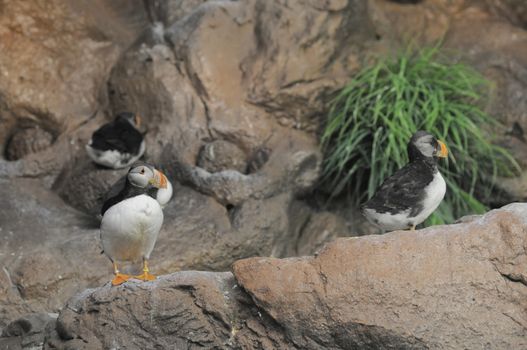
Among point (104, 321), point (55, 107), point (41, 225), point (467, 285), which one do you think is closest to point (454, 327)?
point (467, 285)

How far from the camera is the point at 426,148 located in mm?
5465

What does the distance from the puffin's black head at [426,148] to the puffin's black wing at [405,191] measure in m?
0.07

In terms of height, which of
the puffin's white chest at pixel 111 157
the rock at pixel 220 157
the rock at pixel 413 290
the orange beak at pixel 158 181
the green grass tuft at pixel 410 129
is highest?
the orange beak at pixel 158 181

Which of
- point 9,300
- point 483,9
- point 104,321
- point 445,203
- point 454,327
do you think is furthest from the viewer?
point 483,9

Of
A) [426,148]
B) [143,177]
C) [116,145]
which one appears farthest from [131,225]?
[116,145]

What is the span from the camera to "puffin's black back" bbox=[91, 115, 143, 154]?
7.05m

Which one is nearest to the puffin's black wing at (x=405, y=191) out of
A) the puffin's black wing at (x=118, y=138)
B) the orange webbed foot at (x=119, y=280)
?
the orange webbed foot at (x=119, y=280)

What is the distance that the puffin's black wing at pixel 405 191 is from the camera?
5.24 m

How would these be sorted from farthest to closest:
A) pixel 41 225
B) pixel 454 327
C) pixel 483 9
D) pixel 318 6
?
pixel 483 9 < pixel 318 6 < pixel 41 225 < pixel 454 327

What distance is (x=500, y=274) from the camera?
13.8ft

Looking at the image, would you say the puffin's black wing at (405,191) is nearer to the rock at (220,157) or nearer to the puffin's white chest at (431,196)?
the puffin's white chest at (431,196)

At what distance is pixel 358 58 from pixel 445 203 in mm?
1480

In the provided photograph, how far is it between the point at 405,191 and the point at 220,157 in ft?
7.18

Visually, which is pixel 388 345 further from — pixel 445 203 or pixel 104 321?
pixel 445 203
